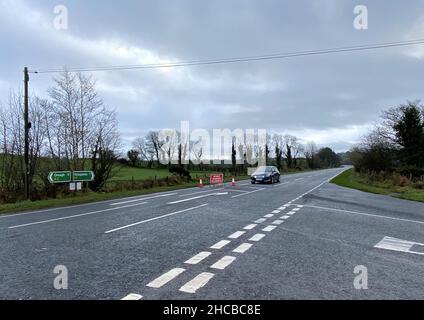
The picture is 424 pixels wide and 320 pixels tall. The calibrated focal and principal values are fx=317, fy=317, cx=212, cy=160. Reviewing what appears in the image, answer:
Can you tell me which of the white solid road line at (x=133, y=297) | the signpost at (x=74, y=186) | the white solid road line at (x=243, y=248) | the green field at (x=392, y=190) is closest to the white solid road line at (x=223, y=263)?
the white solid road line at (x=243, y=248)

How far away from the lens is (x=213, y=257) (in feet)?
19.5

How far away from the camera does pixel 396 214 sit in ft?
40.3

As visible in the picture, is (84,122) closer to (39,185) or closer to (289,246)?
(39,185)

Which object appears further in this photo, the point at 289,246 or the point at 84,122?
the point at 84,122

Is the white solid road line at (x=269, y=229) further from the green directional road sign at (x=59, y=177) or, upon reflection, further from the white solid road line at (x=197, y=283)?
the green directional road sign at (x=59, y=177)

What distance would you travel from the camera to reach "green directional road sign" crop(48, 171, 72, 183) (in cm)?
1934

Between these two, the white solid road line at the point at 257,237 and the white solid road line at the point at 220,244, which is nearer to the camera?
the white solid road line at the point at 220,244

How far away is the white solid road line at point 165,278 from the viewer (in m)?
4.49

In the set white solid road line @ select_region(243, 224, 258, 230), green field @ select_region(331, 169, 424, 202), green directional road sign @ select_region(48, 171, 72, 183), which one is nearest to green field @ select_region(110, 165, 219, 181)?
green directional road sign @ select_region(48, 171, 72, 183)

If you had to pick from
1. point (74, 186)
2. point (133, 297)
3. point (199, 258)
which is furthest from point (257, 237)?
point (74, 186)

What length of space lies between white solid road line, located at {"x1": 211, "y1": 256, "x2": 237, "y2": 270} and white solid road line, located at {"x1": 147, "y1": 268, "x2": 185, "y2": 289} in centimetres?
60

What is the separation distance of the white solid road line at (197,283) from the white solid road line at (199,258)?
65 centimetres
